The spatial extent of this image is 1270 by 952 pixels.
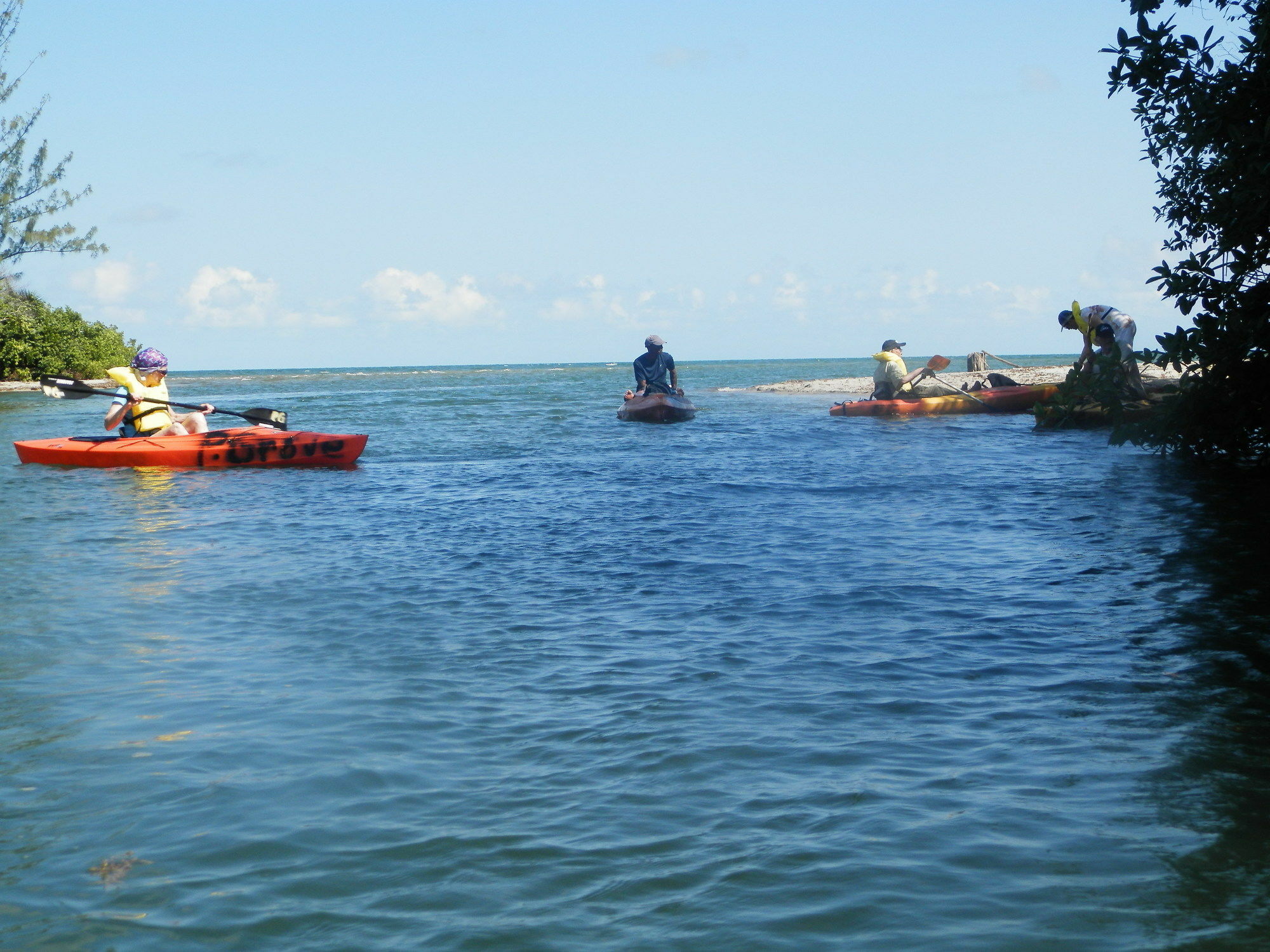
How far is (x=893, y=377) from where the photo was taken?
25.4 meters

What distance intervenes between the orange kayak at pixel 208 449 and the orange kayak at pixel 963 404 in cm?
1257

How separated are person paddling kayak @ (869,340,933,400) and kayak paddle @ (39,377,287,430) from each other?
13418 mm

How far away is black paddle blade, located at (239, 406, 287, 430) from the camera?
17812mm

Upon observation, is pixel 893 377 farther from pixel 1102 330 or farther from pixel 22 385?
pixel 22 385

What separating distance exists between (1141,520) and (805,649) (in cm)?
599

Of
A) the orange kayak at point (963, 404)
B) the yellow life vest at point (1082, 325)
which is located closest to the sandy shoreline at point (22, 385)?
Answer: the orange kayak at point (963, 404)

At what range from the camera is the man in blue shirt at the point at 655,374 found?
2553cm

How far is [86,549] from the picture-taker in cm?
993

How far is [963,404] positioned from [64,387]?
58.3 ft

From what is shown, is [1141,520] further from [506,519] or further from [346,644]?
[346,644]

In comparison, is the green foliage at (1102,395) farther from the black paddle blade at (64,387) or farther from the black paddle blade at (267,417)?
the black paddle blade at (64,387)

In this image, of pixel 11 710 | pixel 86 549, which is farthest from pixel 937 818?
pixel 86 549

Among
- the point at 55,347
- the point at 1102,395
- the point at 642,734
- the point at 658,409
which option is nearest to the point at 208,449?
the point at 658,409

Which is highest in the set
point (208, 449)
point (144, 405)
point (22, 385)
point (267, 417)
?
point (22, 385)
